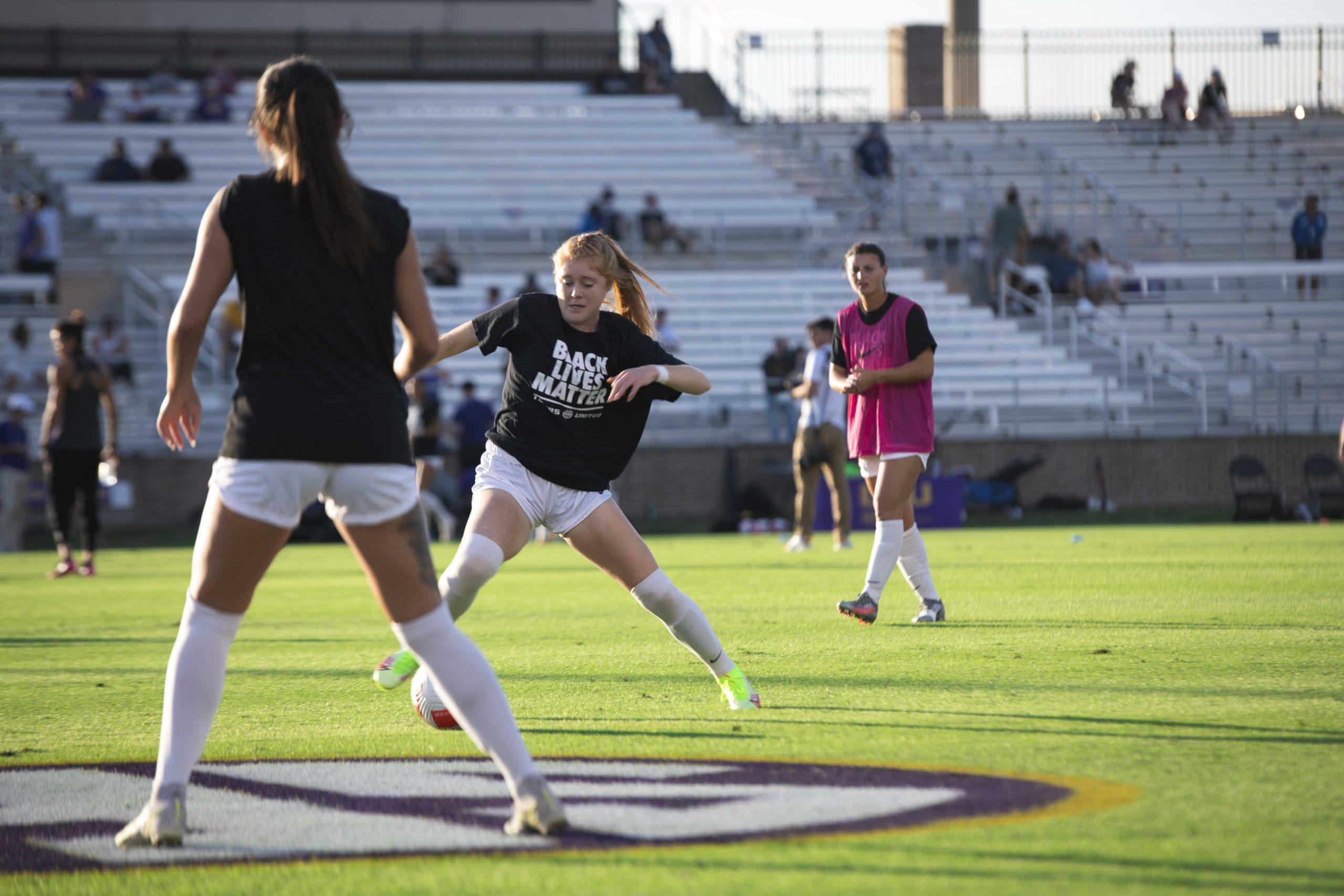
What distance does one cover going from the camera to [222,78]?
34156 millimetres

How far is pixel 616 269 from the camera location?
19.4 feet

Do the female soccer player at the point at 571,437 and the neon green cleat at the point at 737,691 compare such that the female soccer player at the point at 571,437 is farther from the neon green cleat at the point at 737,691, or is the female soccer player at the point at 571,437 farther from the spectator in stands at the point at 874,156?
the spectator in stands at the point at 874,156

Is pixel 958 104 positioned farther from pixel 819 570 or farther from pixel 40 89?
pixel 819 570

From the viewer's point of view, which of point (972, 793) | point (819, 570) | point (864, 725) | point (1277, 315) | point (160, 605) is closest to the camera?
point (972, 793)

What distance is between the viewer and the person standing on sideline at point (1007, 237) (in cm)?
2762

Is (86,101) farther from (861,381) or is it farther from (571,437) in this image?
(571,437)

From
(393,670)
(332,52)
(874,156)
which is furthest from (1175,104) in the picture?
(393,670)

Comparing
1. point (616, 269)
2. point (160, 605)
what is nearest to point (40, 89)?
point (160, 605)

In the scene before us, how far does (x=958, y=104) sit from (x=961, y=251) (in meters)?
13.4

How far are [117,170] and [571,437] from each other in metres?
26.9

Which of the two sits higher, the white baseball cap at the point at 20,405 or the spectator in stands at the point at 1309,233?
the spectator in stands at the point at 1309,233

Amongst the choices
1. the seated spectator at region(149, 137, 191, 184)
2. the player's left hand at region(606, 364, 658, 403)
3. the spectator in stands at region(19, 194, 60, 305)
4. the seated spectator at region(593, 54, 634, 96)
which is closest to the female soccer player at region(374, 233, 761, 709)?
the player's left hand at region(606, 364, 658, 403)

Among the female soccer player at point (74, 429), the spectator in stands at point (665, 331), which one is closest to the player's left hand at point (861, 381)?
the female soccer player at point (74, 429)

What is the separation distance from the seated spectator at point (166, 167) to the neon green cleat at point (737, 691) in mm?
26857
